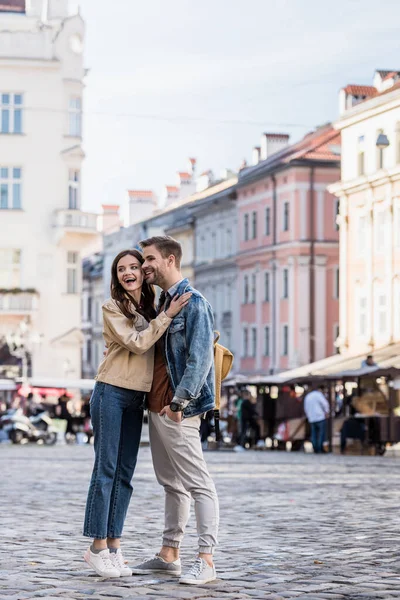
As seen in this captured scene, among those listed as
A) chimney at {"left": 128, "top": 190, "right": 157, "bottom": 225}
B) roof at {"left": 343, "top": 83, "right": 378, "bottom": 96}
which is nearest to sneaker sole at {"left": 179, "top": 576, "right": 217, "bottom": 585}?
roof at {"left": 343, "top": 83, "right": 378, "bottom": 96}

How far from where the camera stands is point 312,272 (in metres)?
76.4

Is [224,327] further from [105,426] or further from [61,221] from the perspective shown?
[105,426]

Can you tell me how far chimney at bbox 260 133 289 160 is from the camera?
88688mm

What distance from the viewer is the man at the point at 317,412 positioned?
37.3 metres

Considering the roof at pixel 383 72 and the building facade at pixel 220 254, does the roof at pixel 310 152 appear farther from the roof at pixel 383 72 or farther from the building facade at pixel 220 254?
the roof at pixel 383 72

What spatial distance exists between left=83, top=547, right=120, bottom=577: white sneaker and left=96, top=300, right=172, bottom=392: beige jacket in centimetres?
95

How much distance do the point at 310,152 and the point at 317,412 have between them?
133 feet

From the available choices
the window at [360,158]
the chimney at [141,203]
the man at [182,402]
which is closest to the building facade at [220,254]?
the chimney at [141,203]

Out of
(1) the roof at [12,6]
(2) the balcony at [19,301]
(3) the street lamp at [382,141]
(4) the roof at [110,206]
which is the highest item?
(1) the roof at [12,6]

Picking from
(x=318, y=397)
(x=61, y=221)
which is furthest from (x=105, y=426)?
(x=61, y=221)

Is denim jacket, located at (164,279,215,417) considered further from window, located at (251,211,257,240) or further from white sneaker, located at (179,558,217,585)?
window, located at (251,211,257,240)

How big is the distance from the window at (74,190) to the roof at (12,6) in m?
6.99

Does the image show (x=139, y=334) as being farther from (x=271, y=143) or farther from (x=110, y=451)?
(x=271, y=143)

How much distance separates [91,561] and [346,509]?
23.0ft
